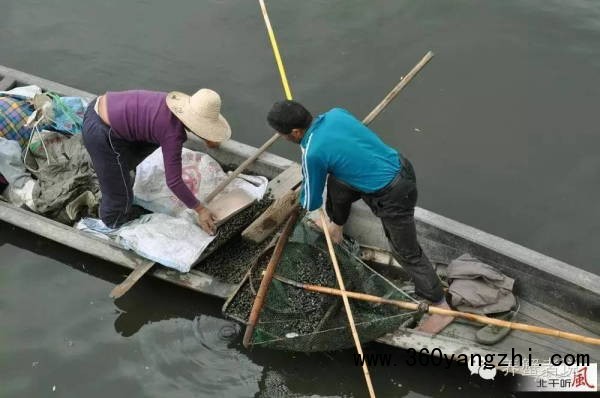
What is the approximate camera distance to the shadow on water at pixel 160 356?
459cm

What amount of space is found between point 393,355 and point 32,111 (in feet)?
13.4

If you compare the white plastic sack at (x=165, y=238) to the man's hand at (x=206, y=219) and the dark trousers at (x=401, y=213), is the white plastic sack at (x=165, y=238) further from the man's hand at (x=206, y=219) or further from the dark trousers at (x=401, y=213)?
the dark trousers at (x=401, y=213)

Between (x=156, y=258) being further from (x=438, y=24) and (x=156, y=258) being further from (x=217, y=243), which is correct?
(x=438, y=24)

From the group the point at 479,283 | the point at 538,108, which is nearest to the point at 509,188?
the point at 538,108

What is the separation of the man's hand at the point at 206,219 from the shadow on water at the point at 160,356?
0.64 m

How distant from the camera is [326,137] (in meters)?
3.87

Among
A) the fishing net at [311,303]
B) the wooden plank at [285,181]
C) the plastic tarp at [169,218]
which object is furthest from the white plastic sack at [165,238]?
the wooden plank at [285,181]

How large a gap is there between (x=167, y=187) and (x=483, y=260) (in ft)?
8.92

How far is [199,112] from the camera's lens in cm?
443

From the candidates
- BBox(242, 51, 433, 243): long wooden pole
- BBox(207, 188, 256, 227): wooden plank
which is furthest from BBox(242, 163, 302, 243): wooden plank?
BBox(207, 188, 256, 227): wooden plank

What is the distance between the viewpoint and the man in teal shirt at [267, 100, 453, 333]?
153 inches

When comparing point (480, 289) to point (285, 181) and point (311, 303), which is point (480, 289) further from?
point (285, 181)

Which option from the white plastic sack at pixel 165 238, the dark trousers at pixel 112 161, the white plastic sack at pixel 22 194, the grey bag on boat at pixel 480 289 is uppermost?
the dark trousers at pixel 112 161

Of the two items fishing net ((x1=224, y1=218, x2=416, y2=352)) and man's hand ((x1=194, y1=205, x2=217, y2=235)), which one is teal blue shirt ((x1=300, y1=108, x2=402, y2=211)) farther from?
man's hand ((x1=194, y1=205, x2=217, y2=235))
